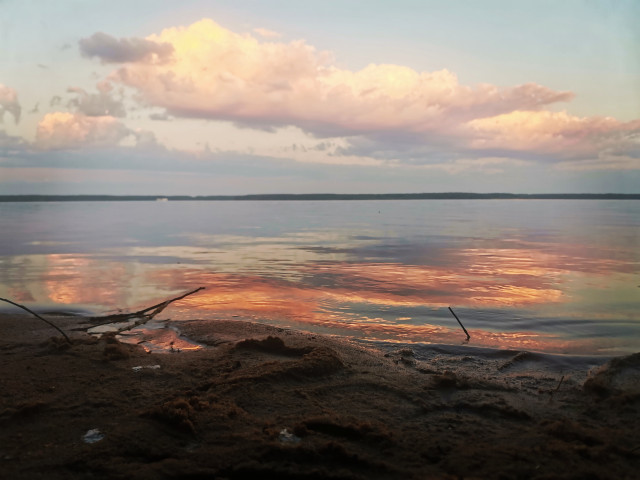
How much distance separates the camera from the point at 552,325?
10.4m

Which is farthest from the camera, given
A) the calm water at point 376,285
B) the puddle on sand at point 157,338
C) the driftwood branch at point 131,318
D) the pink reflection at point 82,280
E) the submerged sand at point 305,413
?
the pink reflection at point 82,280

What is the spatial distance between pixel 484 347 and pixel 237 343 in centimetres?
425

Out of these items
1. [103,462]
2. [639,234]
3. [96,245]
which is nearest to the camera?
[103,462]

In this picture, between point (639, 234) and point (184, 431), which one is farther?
point (639, 234)

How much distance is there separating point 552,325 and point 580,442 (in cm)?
636

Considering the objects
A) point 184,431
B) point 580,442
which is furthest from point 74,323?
point 580,442

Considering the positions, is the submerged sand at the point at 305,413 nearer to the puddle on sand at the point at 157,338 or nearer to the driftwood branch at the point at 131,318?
the puddle on sand at the point at 157,338

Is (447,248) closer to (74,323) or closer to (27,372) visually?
(74,323)

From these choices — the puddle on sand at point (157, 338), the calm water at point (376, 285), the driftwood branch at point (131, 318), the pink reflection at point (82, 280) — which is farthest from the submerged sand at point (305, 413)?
the pink reflection at point (82, 280)

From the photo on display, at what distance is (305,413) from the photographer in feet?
17.1

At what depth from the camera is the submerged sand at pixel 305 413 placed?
4152mm

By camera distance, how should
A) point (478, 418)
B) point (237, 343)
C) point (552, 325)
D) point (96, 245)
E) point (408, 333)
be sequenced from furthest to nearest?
point (96, 245) → point (552, 325) → point (408, 333) → point (237, 343) → point (478, 418)

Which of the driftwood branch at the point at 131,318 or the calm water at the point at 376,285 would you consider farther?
the calm water at the point at 376,285

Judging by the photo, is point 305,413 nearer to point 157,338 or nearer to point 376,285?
point 157,338
